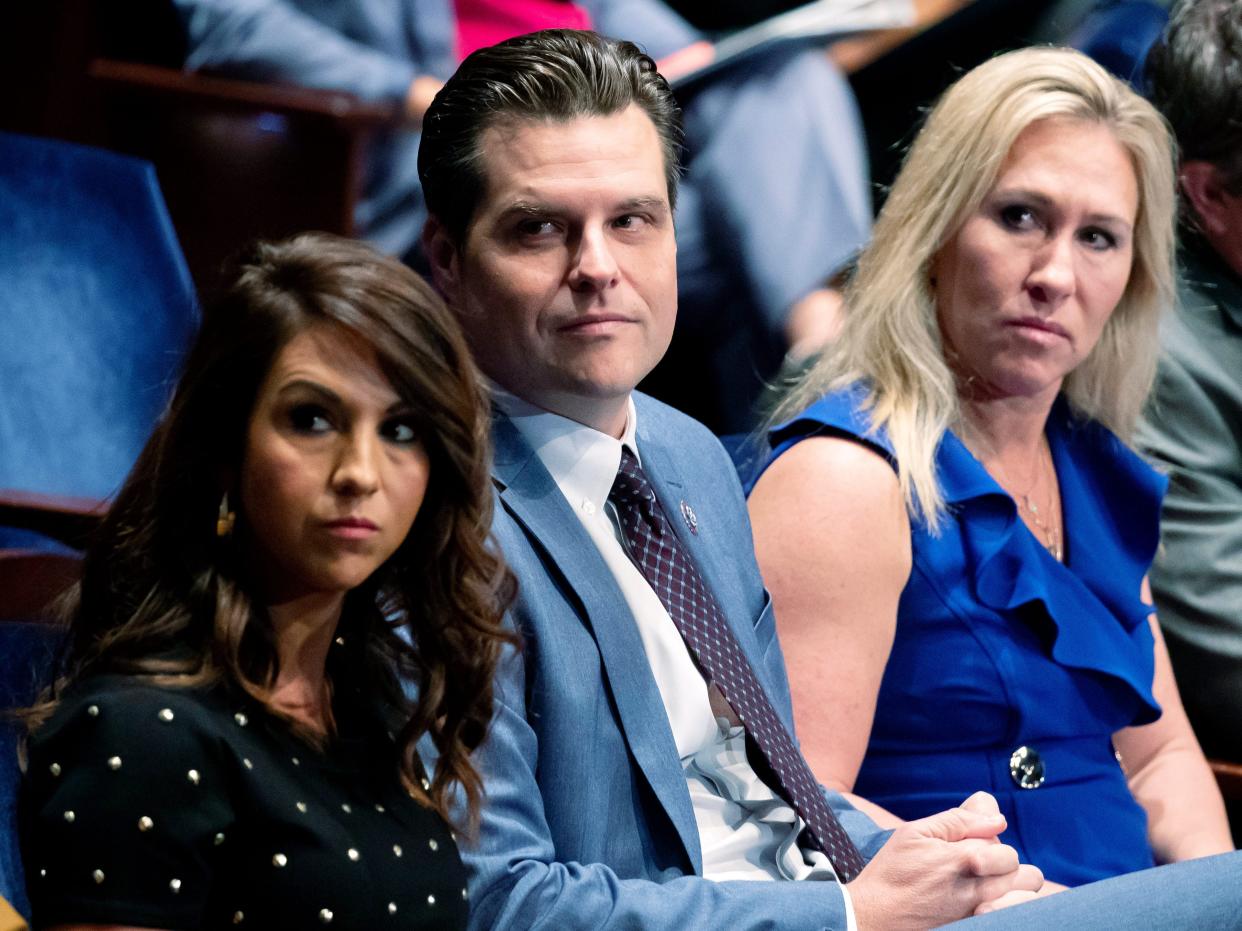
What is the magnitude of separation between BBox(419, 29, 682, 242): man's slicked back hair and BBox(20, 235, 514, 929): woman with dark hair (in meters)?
0.45

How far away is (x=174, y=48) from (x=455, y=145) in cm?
87

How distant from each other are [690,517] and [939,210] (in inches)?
29.2

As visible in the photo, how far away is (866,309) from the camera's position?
264 cm

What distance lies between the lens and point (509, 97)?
2.01 m

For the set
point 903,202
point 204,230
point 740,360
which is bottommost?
point 740,360

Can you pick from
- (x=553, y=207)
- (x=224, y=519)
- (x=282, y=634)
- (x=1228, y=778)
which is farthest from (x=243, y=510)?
(x=1228, y=778)

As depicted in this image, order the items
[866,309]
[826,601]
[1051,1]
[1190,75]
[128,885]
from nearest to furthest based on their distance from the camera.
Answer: [128,885] < [826,601] < [866,309] < [1190,75] < [1051,1]

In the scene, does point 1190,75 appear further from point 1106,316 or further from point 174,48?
point 174,48

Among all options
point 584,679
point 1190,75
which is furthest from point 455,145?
point 1190,75

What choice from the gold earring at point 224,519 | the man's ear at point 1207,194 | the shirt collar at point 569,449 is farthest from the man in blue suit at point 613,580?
the man's ear at point 1207,194

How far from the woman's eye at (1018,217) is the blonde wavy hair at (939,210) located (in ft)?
0.16

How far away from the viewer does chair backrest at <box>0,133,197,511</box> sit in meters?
2.62

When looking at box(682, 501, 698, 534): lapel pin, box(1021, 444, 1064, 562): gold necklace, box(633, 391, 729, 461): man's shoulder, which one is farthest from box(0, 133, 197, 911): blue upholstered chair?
box(1021, 444, 1064, 562): gold necklace

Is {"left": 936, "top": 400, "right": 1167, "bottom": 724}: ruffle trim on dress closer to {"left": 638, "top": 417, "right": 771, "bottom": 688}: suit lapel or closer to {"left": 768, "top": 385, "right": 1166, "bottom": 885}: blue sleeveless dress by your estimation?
{"left": 768, "top": 385, "right": 1166, "bottom": 885}: blue sleeveless dress
